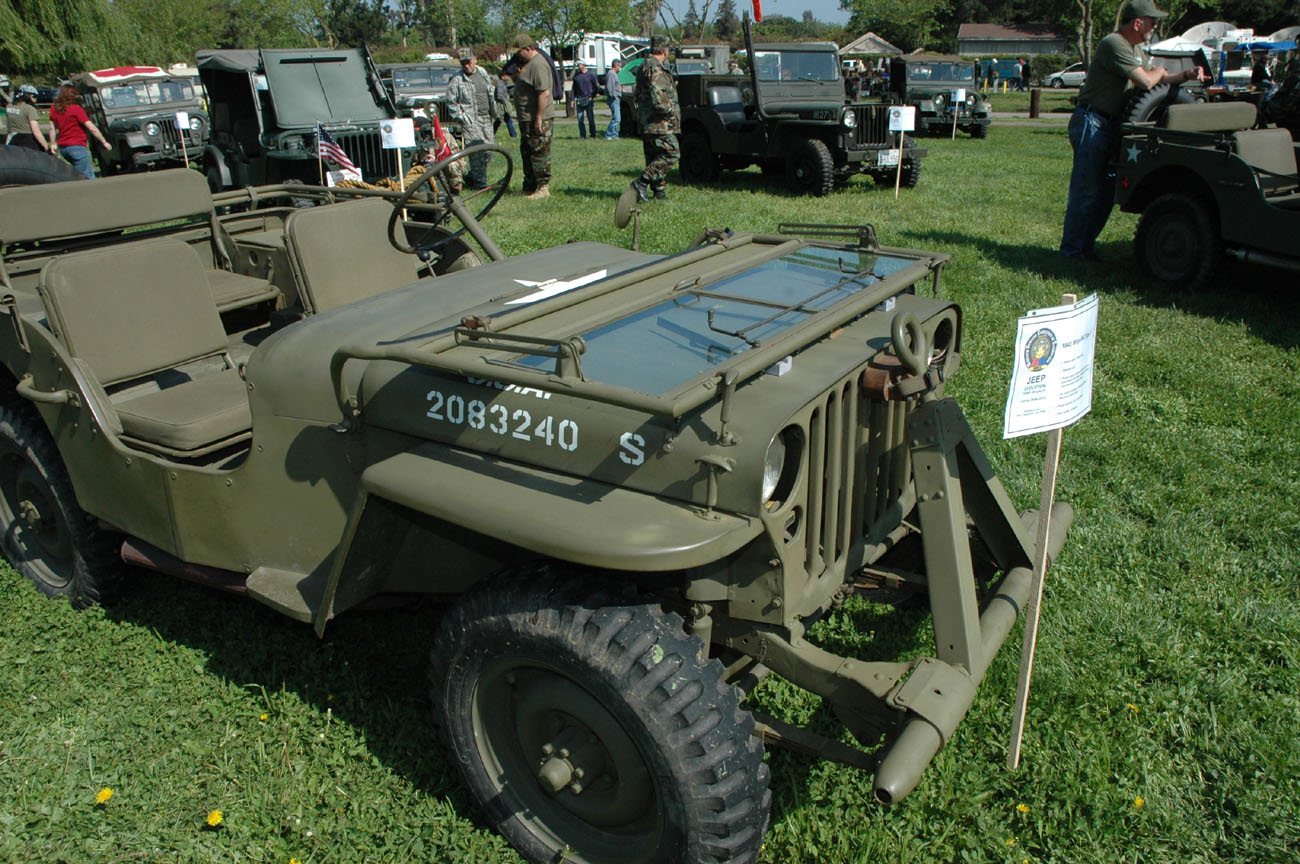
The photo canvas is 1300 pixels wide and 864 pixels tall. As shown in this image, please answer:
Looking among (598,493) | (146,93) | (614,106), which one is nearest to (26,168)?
(598,493)

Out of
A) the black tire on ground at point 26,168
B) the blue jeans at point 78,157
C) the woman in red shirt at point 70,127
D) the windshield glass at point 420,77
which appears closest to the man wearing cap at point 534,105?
the black tire on ground at point 26,168

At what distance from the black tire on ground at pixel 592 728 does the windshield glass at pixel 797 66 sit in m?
12.0

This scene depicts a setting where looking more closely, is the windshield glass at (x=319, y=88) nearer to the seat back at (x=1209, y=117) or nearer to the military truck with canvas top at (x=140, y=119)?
the military truck with canvas top at (x=140, y=119)

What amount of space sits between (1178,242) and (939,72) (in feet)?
49.8

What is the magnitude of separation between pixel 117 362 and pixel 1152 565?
4125 millimetres

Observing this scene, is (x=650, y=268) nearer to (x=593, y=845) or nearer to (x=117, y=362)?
(x=593, y=845)

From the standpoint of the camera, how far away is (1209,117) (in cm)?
785

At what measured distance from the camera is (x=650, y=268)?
10.5 feet

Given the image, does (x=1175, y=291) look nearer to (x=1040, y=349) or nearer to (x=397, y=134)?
(x=1040, y=349)

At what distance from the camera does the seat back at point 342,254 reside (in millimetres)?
3926

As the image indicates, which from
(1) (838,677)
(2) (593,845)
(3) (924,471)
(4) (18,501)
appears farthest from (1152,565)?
(4) (18,501)

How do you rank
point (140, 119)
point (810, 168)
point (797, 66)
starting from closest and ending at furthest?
point (810, 168)
point (797, 66)
point (140, 119)

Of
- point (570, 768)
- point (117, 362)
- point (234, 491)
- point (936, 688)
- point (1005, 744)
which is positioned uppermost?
point (117, 362)

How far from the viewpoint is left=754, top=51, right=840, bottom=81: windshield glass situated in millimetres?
13109
